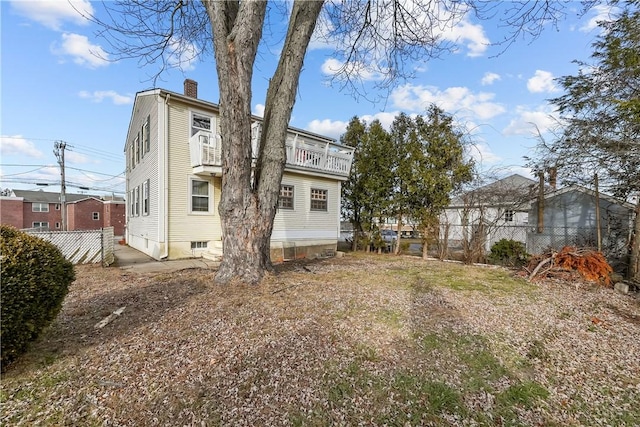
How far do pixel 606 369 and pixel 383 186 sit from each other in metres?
10.0

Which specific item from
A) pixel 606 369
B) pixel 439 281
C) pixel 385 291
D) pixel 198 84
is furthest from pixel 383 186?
pixel 606 369

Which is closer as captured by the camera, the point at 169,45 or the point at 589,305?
the point at 589,305

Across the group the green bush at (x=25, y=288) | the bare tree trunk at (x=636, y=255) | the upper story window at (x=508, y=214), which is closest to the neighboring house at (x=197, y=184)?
the upper story window at (x=508, y=214)

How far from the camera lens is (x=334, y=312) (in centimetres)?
418

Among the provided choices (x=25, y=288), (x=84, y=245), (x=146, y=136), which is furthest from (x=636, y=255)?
(x=146, y=136)

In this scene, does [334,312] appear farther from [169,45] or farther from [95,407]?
[169,45]

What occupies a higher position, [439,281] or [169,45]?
[169,45]

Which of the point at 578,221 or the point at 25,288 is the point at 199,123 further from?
the point at 578,221

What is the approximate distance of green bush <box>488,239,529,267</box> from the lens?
9.74 meters

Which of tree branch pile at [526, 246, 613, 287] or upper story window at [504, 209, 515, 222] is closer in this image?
tree branch pile at [526, 246, 613, 287]

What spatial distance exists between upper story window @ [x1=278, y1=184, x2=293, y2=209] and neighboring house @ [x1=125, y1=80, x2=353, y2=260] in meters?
0.04

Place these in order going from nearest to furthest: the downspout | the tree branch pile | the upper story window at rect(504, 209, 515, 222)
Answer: the tree branch pile → the downspout → the upper story window at rect(504, 209, 515, 222)

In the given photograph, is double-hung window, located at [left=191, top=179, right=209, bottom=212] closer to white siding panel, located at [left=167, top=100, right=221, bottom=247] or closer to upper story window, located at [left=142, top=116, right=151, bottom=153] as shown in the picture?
white siding panel, located at [left=167, top=100, right=221, bottom=247]

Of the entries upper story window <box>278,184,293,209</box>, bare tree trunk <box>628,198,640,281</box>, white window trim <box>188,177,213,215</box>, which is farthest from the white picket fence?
bare tree trunk <box>628,198,640,281</box>
